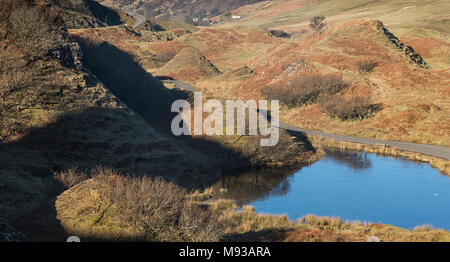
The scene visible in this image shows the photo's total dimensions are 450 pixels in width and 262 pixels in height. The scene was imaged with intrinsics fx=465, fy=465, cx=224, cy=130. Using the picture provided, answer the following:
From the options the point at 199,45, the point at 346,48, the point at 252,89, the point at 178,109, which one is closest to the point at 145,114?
the point at 178,109

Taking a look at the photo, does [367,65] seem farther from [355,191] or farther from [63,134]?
[63,134]

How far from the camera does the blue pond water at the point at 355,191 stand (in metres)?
35.0

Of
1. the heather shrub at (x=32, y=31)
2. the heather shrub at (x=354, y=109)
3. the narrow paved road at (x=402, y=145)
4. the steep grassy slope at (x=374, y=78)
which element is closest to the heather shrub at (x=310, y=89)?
the steep grassy slope at (x=374, y=78)

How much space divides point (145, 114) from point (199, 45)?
118581mm

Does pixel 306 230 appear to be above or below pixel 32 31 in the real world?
below

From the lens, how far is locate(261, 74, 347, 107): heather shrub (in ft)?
262

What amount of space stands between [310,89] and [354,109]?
12577 mm

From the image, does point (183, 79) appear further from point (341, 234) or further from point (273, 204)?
point (341, 234)

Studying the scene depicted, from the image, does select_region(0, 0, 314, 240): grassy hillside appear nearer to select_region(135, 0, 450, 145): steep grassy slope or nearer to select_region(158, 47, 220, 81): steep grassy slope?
select_region(135, 0, 450, 145): steep grassy slope

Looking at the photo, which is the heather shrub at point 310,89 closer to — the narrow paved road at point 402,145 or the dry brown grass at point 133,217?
the narrow paved road at point 402,145

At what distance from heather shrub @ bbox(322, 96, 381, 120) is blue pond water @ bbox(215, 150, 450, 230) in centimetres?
1827

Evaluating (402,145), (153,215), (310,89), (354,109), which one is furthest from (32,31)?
(310,89)

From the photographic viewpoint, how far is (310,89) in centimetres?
8100

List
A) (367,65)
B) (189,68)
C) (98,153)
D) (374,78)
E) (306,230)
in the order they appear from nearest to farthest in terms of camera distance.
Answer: (306,230) < (98,153) < (374,78) < (367,65) < (189,68)
